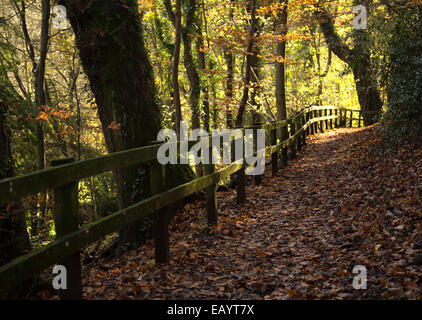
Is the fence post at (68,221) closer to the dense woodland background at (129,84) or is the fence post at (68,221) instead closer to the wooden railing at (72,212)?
the wooden railing at (72,212)

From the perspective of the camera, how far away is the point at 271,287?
4328 mm

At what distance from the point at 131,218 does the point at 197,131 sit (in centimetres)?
1107

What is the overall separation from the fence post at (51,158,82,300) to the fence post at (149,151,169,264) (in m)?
1.40

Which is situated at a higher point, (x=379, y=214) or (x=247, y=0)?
(x=247, y=0)

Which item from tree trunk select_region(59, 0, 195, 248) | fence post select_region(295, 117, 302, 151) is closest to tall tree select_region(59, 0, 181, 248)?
tree trunk select_region(59, 0, 195, 248)

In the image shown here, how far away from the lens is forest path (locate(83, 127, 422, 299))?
4.17 metres

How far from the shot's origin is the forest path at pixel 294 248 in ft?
13.7

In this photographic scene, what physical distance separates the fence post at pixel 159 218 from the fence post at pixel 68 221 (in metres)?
1.40

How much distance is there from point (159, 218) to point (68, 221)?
1700mm

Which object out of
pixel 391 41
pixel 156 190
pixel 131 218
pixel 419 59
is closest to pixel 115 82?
Result: pixel 156 190

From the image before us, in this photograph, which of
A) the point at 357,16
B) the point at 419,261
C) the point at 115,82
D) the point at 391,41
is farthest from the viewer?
the point at 357,16

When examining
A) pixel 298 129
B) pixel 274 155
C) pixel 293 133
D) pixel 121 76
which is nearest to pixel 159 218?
pixel 121 76

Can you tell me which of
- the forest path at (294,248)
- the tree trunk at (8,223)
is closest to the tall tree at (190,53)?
the forest path at (294,248)

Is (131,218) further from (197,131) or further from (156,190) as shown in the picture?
(197,131)
